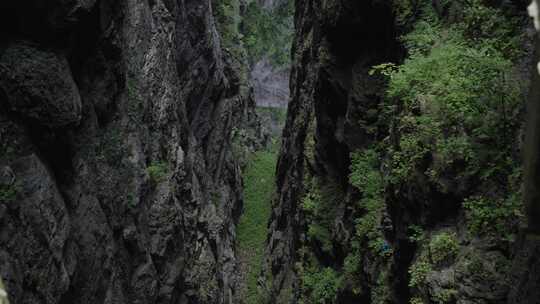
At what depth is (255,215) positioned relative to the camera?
109ft

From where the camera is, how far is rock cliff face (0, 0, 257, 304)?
303 inches

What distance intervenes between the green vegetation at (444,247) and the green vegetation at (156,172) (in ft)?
32.5

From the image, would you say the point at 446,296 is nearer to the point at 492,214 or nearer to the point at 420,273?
the point at 420,273

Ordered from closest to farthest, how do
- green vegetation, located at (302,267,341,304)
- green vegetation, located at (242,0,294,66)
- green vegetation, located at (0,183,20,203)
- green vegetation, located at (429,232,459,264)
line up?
green vegetation, located at (429,232,459,264) < green vegetation, located at (0,183,20,203) < green vegetation, located at (302,267,341,304) < green vegetation, located at (242,0,294,66)

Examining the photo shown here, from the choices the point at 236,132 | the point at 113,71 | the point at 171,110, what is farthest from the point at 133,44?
the point at 236,132

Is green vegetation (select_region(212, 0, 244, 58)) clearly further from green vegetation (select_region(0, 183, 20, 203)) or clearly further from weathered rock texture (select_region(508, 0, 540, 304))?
weathered rock texture (select_region(508, 0, 540, 304))

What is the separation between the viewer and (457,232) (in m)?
6.60

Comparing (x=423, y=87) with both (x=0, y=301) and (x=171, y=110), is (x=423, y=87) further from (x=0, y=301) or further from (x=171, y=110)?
(x=171, y=110)

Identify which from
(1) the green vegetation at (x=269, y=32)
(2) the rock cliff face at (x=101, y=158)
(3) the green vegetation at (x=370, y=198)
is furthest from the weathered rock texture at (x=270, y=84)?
(3) the green vegetation at (x=370, y=198)

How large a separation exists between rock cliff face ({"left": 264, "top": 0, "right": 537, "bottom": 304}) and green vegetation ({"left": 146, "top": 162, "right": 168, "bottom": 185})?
5276 millimetres

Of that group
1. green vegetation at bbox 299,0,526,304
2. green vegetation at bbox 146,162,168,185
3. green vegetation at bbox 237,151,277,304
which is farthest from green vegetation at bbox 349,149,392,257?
green vegetation at bbox 237,151,277,304

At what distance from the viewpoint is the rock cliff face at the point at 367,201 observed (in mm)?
6262

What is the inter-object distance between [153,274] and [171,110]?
696cm

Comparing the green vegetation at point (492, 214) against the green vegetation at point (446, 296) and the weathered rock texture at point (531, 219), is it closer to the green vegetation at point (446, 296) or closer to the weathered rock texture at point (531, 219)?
the weathered rock texture at point (531, 219)
